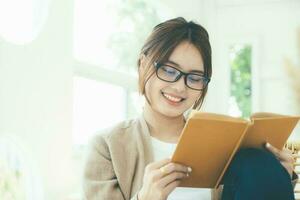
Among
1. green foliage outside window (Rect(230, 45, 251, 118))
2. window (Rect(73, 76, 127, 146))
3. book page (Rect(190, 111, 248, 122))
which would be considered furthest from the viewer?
green foliage outside window (Rect(230, 45, 251, 118))

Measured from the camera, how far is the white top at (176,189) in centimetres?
120

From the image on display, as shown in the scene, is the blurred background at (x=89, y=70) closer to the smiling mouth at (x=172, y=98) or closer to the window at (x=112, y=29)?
the window at (x=112, y=29)

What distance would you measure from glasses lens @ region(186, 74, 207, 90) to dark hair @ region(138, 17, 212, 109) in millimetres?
27

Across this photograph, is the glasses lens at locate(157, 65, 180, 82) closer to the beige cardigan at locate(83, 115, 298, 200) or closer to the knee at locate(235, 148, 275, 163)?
the beige cardigan at locate(83, 115, 298, 200)

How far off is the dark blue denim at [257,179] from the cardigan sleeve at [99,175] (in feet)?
1.00

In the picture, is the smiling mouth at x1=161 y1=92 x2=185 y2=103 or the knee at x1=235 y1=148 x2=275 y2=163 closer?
the knee at x1=235 y1=148 x2=275 y2=163

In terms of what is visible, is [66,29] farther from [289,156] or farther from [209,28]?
[209,28]

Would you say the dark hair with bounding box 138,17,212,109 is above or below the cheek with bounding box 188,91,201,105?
above

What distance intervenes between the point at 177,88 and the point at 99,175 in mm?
318

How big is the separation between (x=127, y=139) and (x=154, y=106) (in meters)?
0.12

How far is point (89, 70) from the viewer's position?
1.96 meters

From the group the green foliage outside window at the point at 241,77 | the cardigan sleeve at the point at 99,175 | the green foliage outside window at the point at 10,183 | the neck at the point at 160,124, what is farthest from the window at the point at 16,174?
the green foliage outside window at the point at 241,77

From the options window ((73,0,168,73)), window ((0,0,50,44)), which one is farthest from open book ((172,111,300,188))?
window ((73,0,168,73))

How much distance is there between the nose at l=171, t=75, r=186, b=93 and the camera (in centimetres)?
115
